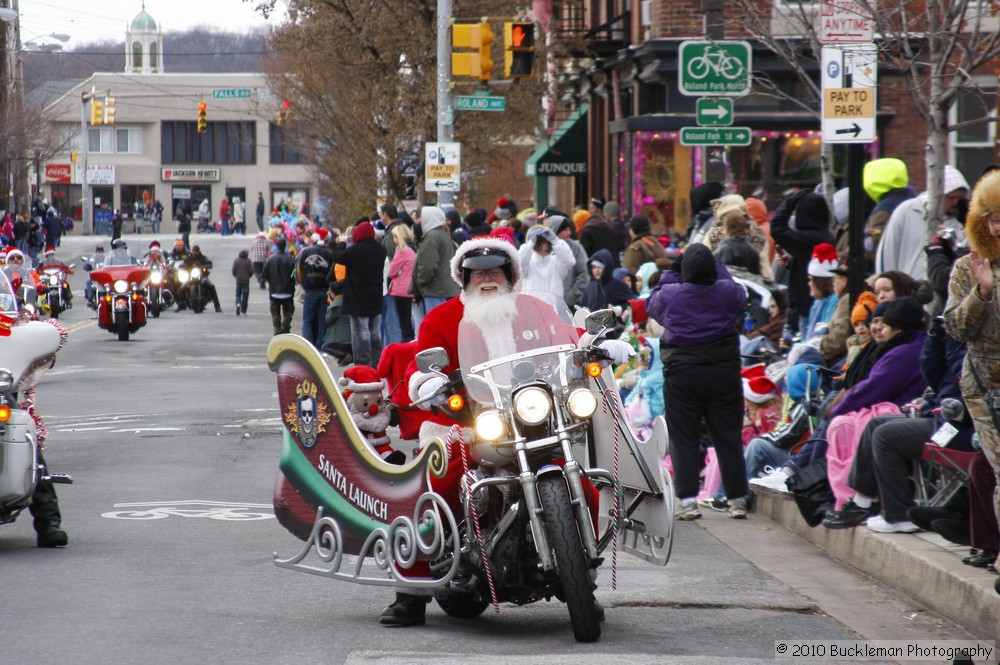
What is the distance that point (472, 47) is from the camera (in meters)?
23.9

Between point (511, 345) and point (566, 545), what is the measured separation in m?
1.06

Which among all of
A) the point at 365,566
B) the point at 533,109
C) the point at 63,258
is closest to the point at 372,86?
the point at 533,109

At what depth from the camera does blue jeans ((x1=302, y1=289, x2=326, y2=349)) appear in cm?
2348

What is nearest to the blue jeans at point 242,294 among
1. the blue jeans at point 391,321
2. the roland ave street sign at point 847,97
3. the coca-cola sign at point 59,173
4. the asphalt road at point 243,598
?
the blue jeans at point 391,321

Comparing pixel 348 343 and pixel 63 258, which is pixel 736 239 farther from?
pixel 63 258

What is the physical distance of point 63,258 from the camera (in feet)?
215

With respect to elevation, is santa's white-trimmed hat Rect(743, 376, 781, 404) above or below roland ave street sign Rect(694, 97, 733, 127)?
below

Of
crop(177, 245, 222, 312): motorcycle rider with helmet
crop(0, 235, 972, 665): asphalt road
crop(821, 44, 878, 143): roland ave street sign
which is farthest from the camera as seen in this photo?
crop(177, 245, 222, 312): motorcycle rider with helmet

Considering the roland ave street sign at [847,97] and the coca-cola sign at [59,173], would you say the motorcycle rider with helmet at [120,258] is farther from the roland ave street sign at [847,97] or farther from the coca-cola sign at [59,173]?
the coca-cola sign at [59,173]

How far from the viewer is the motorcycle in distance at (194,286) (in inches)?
1531

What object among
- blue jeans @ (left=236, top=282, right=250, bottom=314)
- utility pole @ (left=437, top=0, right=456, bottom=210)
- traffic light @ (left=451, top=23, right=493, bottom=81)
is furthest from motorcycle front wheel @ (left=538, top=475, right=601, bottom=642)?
blue jeans @ (left=236, top=282, right=250, bottom=314)

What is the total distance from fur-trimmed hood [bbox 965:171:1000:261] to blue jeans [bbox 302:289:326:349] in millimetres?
17194

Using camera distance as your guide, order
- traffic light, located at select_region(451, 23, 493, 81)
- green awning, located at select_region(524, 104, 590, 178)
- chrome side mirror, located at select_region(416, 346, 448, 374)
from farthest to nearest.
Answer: green awning, located at select_region(524, 104, 590, 178)
traffic light, located at select_region(451, 23, 493, 81)
chrome side mirror, located at select_region(416, 346, 448, 374)

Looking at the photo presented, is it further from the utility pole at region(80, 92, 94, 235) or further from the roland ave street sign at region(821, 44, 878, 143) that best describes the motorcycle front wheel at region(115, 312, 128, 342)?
the utility pole at region(80, 92, 94, 235)
